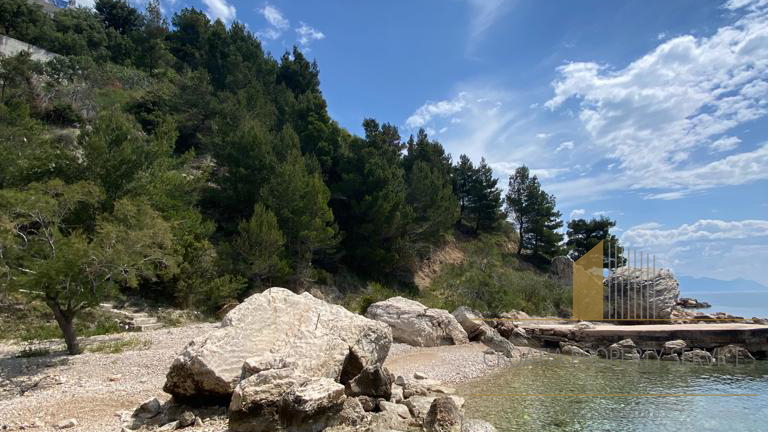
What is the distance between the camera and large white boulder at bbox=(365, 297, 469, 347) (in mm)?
17594

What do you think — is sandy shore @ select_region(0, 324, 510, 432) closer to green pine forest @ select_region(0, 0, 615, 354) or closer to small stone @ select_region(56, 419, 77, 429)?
small stone @ select_region(56, 419, 77, 429)

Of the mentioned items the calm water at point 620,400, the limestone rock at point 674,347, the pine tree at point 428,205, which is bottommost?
the calm water at point 620,400

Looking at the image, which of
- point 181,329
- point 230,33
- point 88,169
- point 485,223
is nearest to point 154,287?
point 181,329

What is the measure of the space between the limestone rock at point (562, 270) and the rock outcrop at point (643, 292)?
22.0ft

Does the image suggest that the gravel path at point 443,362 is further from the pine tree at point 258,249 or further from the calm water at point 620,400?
the pine tree at point 258,249

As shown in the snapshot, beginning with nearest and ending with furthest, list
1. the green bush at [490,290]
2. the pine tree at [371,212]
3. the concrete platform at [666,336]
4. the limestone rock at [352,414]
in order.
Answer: the limestone rock at [352,414] → the concrete platform at [666,336] → the green bush at [490,290] → the pine tree at [371,212]

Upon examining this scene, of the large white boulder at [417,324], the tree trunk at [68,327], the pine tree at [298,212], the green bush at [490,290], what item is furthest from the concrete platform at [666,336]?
the tree trunk at [68,327]

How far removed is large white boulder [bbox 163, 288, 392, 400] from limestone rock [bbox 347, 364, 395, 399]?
0.34m

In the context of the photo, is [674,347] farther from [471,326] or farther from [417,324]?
[417,324]

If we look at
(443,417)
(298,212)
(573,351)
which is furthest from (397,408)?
(298,212)

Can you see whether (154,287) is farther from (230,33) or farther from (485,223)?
(230,33)

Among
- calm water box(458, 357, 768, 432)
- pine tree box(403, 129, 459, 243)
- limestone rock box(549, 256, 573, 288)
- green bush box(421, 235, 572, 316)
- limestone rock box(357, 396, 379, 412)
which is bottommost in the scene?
calm water box(458, 357, 768, 432)

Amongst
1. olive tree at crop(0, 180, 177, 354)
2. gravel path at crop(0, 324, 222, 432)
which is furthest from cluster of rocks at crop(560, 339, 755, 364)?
olive tree at crop(0, 180, 177, 354)

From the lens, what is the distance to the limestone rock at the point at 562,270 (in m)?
36.8
